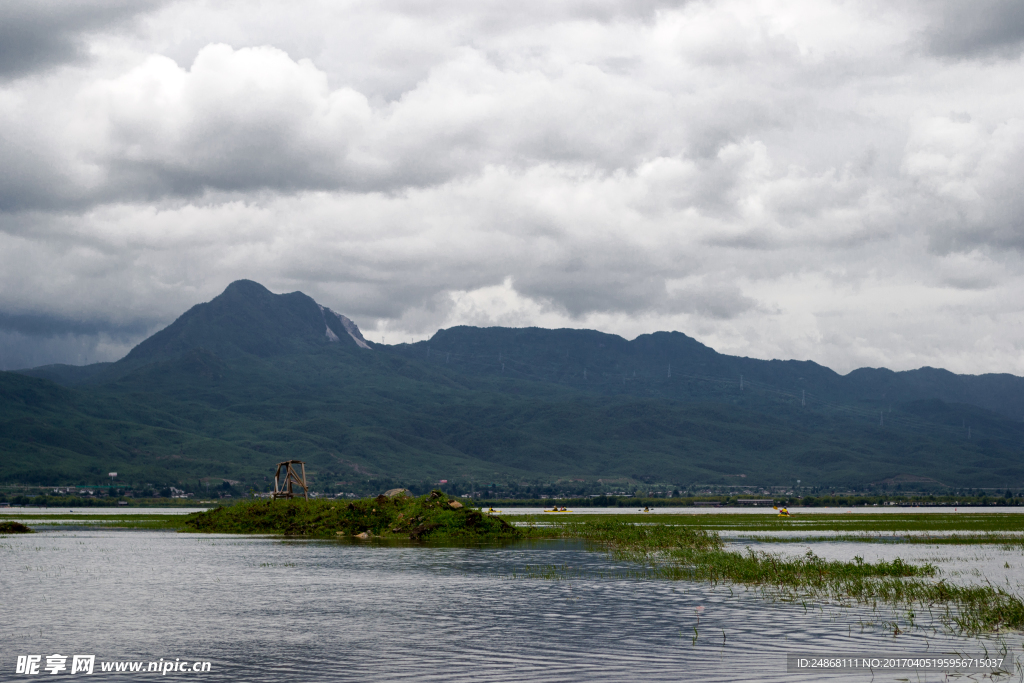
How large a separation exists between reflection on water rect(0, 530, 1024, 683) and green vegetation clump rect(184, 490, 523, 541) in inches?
1285

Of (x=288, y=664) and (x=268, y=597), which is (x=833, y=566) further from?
(x=288, y=664)

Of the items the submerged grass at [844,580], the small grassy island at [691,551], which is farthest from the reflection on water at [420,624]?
the small grassy island at [691,551]

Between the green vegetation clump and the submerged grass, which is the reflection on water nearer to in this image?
the submerged grass

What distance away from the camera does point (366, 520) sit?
325 ft

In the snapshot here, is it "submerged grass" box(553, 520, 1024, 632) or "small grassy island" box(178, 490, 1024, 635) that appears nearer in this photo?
"submerged grass" box(553, 520, 1024, 632)

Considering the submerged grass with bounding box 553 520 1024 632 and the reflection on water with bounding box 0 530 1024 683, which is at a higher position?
the reflection on water with bounding box 0 530 1024 683

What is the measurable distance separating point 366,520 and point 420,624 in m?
64.8

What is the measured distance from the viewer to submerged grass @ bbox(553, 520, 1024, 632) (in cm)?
3622

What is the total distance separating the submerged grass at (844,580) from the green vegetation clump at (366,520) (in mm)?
21399

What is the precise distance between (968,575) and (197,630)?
1591 inches

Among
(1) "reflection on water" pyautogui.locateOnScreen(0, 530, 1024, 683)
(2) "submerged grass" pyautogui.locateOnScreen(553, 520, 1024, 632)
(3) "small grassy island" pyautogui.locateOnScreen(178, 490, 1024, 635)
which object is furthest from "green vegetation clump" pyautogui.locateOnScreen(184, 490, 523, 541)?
(1) "reflection on water" pyautogui.locateOnScreen(0, 530, 1024, 683)

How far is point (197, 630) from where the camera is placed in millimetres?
34250

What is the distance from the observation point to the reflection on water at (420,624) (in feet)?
91.7

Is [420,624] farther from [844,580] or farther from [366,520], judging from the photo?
[366,520]
